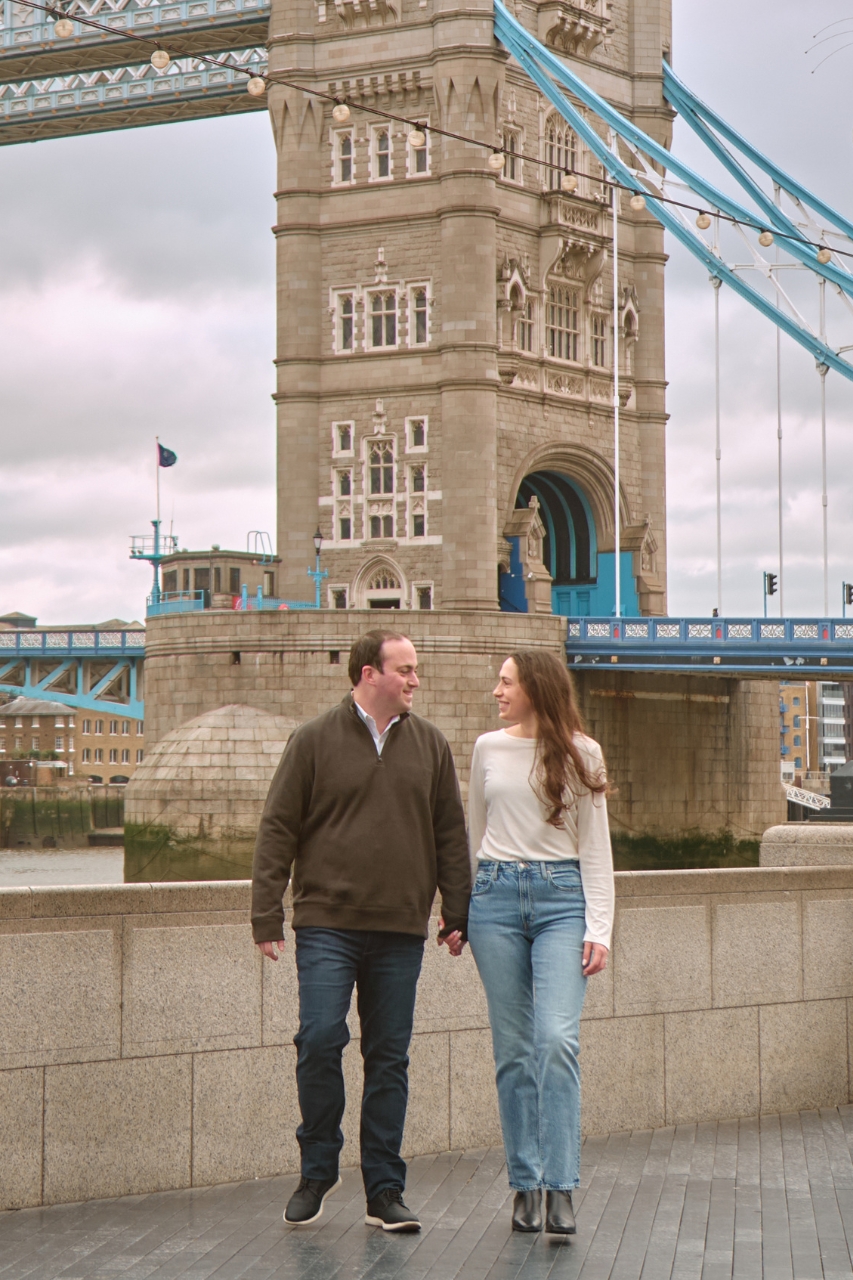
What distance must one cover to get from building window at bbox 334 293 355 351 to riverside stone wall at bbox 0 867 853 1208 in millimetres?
33274

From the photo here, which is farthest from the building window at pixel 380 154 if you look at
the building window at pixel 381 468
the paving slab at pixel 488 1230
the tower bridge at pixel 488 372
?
the paving slab at pixel 488 1230

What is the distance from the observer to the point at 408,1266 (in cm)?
525

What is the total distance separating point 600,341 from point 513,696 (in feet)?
122

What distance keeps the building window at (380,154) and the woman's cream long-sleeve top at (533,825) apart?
35.1 m

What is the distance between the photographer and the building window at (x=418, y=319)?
129 feet

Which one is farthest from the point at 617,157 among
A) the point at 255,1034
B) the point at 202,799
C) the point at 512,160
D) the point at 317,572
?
the point at 255,1034

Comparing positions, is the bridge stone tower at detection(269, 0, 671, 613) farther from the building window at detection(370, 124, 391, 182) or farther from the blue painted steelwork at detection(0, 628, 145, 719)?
the blue painted steelwork at detection(0, 628, 145, 719)

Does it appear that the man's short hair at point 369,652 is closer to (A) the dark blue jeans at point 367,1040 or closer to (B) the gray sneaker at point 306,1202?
(A) the dark blue jeans at point 367,1040

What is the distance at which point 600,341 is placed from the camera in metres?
42.1

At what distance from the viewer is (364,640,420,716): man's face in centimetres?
583

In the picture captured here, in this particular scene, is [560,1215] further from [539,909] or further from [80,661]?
[80,661]

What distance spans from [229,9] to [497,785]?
4049 centimetres

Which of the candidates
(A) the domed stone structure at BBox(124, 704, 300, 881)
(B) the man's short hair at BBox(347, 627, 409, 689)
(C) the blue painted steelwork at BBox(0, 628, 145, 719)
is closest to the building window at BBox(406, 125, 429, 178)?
(A) the domed stone structure at BBox(124, 704, 300, 881)

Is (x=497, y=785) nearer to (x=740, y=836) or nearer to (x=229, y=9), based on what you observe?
(x=740, y=836)
